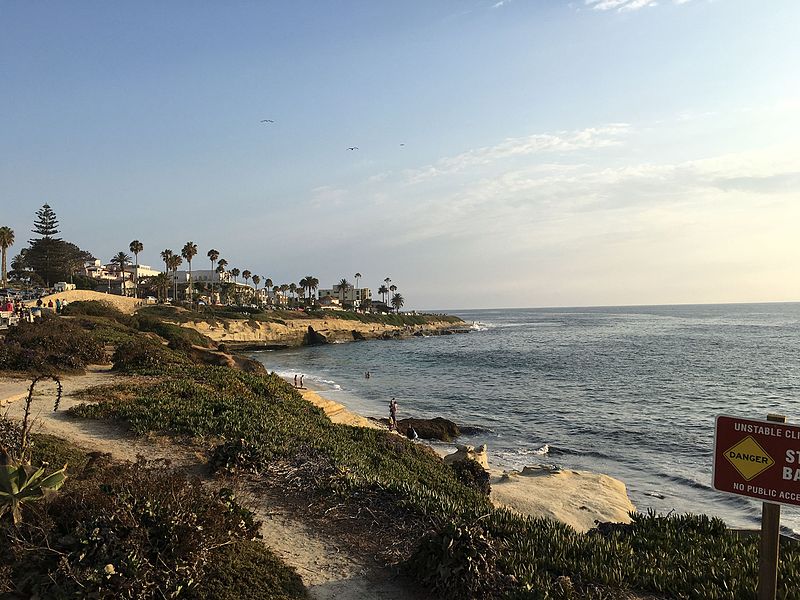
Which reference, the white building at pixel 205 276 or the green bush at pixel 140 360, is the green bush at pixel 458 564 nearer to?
the green bush at pixel 140 360

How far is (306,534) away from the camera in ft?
27.0

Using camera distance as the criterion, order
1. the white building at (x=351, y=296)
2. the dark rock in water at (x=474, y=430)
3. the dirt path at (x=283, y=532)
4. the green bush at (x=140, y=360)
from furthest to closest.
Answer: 1. the white building at (x=351, y=296)
2. the dark rock in water at (x=474, y=430)
3. the green bush at (x=140, y=360)
4. the dirt path at (x=283, y=532)

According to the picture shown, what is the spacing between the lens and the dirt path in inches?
267

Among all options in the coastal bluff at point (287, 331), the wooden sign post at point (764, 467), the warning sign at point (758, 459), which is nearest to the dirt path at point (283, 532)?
the wooden sign post at point (764, 467)

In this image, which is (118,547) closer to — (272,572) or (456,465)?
(272,572)

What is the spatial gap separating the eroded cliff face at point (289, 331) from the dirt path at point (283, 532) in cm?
5711

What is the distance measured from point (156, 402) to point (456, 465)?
30.2 ft

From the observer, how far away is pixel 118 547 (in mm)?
6000

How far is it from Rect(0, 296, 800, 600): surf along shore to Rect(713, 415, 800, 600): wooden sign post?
2.52 metres

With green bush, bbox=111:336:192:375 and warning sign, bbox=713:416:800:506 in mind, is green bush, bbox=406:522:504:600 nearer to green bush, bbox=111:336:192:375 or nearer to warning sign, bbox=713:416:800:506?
warning sign, bbox=713:416:800:506

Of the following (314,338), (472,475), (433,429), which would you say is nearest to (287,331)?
(314,338)

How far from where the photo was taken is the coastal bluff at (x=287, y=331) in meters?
76.9

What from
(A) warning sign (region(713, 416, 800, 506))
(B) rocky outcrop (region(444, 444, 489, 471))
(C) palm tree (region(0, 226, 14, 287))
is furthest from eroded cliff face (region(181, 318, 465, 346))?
(A) warning sign (region(713, 416, 800, 506))

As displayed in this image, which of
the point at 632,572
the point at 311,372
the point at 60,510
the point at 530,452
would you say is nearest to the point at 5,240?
the point at 311,372
